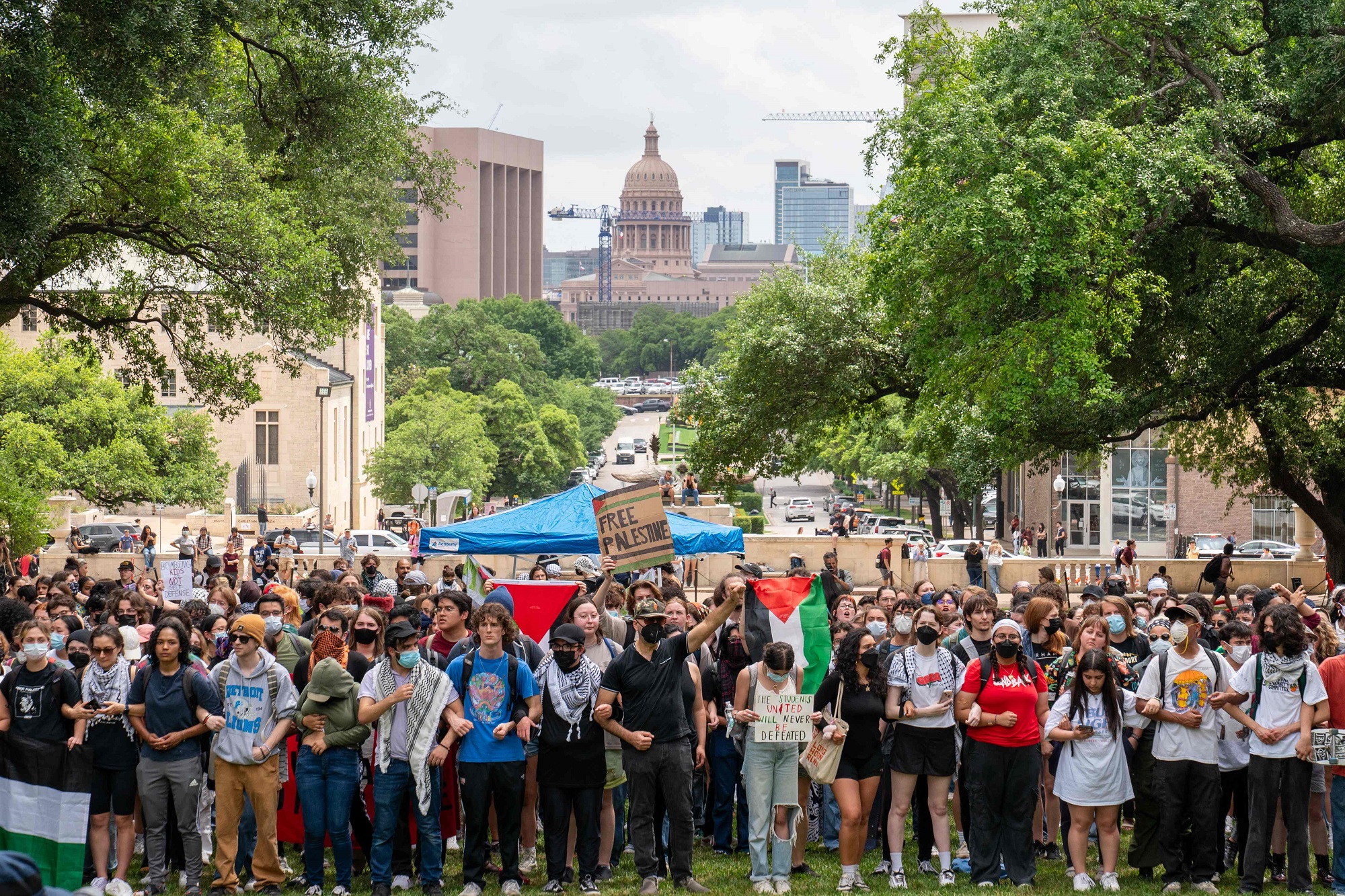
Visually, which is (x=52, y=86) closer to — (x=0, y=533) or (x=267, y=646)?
(x=267, y=646)

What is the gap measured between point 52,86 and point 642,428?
14709cm

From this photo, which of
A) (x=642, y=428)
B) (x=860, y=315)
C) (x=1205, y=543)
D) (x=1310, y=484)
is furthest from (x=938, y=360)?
(x=642, y=428)

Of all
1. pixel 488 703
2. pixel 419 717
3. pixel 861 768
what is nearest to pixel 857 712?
pixel 861 768

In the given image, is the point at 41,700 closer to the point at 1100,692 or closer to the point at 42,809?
the point at 42,809

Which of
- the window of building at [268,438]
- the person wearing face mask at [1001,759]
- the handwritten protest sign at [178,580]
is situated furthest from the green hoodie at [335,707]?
the window of building at [268,438]

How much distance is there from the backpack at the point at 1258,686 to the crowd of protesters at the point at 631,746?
1 centimetres

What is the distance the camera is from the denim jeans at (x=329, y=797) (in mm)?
9328

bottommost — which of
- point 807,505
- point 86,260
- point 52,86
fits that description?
point 807,505

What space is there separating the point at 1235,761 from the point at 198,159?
14.3 m

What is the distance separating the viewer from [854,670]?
9.71 metres

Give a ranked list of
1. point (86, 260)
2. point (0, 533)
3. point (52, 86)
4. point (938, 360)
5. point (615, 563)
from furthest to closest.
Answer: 1. point (0, 533)
2. point (938, 360)
3. point (86, 260)
4. point (52, 86)
5. point (615, 563)

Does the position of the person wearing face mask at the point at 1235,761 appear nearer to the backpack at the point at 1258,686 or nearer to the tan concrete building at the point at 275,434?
the backpack at the point at 1258,686

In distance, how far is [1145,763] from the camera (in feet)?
32.8

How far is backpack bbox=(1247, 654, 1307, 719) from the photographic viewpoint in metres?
9.40
